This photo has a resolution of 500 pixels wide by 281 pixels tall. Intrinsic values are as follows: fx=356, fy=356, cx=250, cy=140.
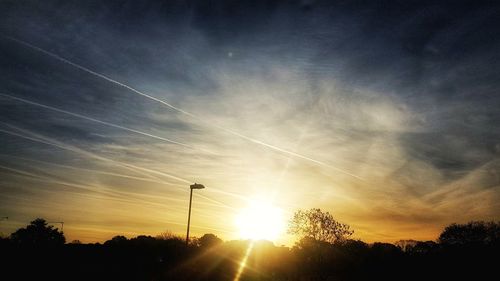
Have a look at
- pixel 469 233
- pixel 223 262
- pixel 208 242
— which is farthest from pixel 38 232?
pixel 469 233

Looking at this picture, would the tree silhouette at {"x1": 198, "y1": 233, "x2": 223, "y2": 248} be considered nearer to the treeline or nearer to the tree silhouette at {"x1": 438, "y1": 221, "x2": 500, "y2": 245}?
the treeline

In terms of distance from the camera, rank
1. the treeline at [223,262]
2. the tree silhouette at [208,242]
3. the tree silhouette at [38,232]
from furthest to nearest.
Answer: the tree silhouette at [38,232], the tree silhouette at [208,242], the treeline at [223,262]

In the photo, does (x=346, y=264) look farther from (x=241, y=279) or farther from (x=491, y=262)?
(x=241, y=279)

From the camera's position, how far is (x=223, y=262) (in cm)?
3950

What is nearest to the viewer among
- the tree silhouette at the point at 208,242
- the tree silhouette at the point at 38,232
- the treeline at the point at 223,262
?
the treeline at the point at 223,262

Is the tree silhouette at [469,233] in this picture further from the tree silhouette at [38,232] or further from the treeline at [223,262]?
the tree silhouette at [38,232]

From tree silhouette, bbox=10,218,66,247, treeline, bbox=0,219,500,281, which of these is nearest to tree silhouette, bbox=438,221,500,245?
treeline, bbox=0,219,500,281

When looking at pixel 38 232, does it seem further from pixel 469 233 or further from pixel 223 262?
pixel 469 233

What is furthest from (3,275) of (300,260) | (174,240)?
(300,260)

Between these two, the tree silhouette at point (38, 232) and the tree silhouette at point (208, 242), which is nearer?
the tree silhouette at point (208, 242)

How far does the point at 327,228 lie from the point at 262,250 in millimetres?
13468

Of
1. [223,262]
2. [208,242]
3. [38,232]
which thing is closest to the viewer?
[223,262]

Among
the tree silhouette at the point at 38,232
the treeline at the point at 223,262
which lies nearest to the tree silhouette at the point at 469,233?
the treeline at the point at 223,262

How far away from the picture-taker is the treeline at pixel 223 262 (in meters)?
27.8
